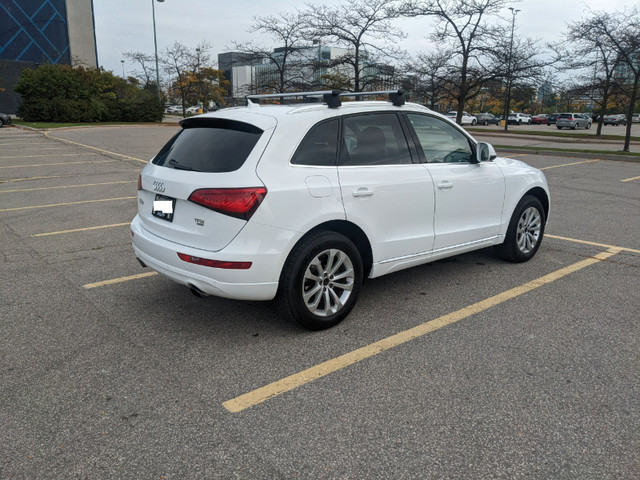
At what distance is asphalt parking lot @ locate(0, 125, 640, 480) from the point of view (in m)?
2.50

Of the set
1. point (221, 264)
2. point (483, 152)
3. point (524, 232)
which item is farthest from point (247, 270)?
point (524, 232)

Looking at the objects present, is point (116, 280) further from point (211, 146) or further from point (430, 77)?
point (430, 77)

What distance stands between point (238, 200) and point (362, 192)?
3.33 feet

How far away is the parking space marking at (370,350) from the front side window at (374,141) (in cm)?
135

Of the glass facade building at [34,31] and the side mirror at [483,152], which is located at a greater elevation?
the glass facade building at [34,31]

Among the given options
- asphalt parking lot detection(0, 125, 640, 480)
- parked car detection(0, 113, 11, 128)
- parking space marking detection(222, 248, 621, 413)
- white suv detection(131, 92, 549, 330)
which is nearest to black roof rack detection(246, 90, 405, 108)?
white suv detection(131, 92, 549, 330)

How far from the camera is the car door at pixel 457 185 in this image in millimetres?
4586

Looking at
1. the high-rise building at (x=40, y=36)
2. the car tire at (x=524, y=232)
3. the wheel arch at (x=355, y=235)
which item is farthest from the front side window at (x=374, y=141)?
the high-rise building at (x=40, y=36)

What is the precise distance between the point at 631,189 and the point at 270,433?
434 inches

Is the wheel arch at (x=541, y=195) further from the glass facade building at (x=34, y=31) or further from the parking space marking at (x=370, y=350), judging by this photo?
the glass facade building at (x=34, y=31)

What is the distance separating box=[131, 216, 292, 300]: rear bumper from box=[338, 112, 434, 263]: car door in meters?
0.69

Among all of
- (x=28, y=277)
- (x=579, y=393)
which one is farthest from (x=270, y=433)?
(x=28, y=277)

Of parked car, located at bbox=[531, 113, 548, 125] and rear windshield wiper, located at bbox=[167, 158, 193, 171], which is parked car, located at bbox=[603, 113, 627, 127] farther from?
rear windshield wiper, located at bbox=[167, 158, 193, 171]

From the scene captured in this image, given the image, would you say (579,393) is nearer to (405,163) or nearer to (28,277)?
→ (405,163)
